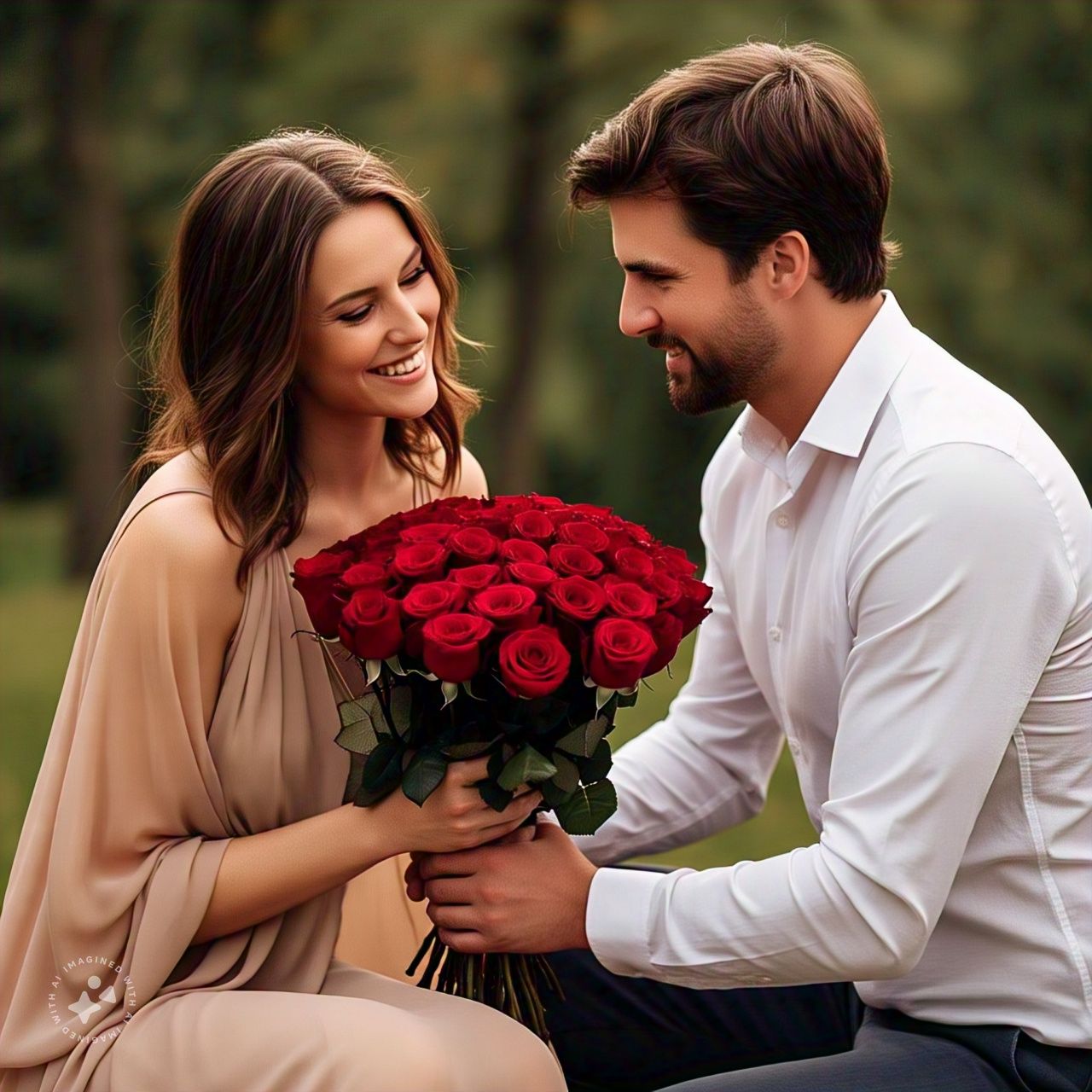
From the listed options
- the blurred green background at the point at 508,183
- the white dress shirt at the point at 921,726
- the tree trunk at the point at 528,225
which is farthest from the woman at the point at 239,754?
the tree trunk at the point at 528,225

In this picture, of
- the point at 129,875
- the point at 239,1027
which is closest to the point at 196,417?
the point at 129,875

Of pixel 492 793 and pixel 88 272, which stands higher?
pixel 492 793

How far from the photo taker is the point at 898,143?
41.7ft

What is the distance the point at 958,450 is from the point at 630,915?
960mm

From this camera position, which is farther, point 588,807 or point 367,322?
point 367,322

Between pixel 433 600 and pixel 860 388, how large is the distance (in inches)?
37.9

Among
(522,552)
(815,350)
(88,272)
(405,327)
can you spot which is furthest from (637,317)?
(88,272)

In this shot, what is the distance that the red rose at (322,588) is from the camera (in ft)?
7.98

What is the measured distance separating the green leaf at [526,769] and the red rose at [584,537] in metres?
0.34

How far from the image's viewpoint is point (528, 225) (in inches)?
496

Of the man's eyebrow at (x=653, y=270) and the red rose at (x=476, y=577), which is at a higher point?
the man's eyebrow at (x=653, y=270)

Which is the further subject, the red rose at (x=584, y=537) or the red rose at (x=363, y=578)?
the red rose at (x=584, y=537)

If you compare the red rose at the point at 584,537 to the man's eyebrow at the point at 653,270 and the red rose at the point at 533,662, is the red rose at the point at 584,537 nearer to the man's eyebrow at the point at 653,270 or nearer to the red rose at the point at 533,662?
the red rose at the point at 533,662

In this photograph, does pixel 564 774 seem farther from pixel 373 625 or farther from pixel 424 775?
pixel 373 625
